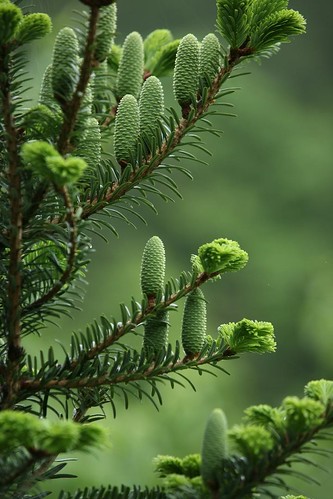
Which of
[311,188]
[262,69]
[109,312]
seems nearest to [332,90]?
[262,69]

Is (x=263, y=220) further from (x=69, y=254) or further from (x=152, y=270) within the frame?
(x=69, y=254)

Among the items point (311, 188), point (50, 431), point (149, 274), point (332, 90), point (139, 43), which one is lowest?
point (50, 431)

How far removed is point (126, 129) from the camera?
77 cm

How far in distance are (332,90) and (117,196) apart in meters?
5.58

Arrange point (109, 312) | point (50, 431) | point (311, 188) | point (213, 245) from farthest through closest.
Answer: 1. point (311, 188)
2. point (109, 312)
3. point (213, 245)
4. point (50, 431)

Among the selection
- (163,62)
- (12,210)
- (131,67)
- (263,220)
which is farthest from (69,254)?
(263,220)

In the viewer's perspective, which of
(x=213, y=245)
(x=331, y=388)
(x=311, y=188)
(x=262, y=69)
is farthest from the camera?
(x=262, y=69)

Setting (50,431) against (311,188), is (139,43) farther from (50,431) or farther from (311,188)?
(311,188)

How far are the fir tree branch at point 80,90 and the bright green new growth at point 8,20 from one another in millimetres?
55

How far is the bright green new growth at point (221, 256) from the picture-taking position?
2.48 ft

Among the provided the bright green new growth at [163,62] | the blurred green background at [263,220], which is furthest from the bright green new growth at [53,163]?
the blurred green background at [263,220]

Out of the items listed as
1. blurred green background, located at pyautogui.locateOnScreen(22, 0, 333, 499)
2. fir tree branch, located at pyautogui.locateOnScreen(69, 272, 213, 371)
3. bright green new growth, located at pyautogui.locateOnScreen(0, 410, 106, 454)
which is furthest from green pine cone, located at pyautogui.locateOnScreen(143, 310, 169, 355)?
blurred green background, located at pyautogui.locateOnScreen(22, 0, 333, 499)

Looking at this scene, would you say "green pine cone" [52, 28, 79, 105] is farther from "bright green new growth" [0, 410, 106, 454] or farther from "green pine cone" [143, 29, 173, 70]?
"green pine cone" [143, 29, 173, 70]

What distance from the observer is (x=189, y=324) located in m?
0.77
